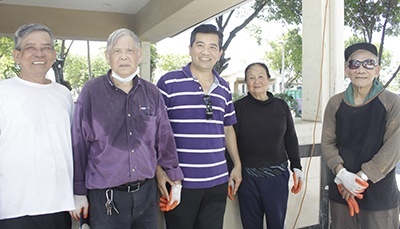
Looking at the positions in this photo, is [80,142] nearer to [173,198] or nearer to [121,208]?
[121,208]

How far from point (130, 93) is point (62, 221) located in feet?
2.26

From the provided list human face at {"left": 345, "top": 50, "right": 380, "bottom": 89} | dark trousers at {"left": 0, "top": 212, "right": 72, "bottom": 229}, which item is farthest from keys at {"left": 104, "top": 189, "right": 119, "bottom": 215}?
human face at {"left": 345, "top": 50, "right": 380, "bottom": 89}

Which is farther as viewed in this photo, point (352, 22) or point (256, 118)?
point (352, 22)

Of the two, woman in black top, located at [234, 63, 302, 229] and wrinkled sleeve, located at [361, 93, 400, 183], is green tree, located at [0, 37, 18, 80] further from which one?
wrinkled sleeve, located at [361, 93, 400, 183]

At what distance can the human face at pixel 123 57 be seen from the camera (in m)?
1.60

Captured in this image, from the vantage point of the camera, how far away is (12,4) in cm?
704

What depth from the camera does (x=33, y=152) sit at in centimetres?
145

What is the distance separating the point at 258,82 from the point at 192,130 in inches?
26.9

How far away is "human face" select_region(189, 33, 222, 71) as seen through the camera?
1.88 meters

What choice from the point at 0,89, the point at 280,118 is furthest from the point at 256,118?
the point at 0,89

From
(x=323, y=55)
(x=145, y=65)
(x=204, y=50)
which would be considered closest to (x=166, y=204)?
(x=204, y=50)

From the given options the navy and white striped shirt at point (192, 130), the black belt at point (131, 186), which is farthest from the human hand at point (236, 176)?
the black belt at point (131, 186)

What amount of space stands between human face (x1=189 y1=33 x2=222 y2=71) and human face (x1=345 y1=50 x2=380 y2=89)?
815mm

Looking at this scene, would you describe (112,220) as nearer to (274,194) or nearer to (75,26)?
(274,194)
